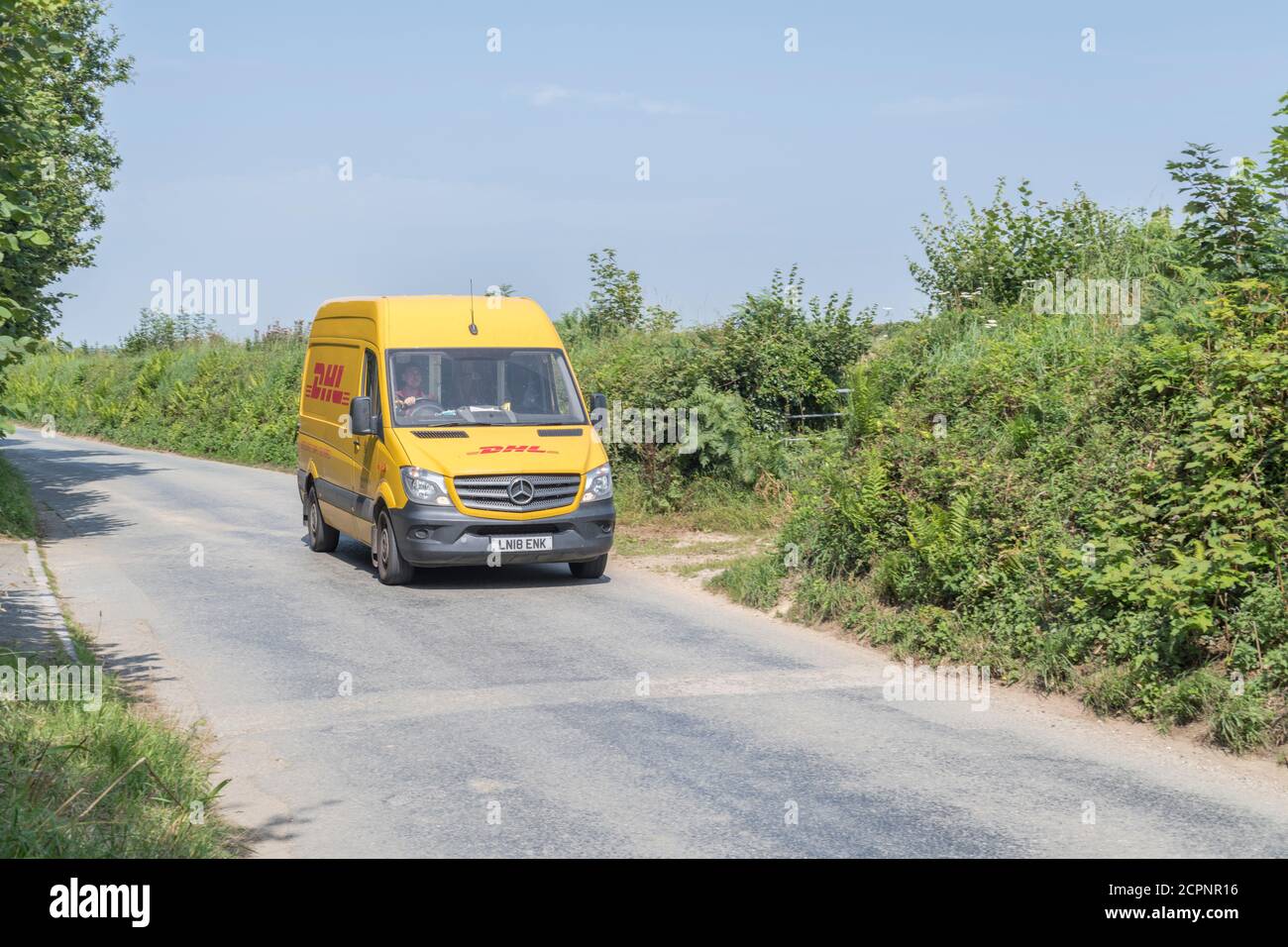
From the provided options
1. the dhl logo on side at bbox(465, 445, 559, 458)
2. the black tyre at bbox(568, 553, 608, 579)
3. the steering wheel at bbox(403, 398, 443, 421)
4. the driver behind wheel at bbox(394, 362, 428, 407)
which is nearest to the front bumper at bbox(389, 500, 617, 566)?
the black tyre at bbox(568, 553, 608, 579)

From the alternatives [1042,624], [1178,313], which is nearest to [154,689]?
[1042,624]

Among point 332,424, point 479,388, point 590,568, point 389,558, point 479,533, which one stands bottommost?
point 590,568

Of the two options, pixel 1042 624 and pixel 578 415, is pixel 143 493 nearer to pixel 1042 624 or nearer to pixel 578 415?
pixel 578 415

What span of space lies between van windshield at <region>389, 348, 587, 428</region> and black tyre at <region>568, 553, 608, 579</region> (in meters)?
1.54

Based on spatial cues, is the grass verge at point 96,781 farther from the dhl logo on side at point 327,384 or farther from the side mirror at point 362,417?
the dhl logo on side at point 327,384

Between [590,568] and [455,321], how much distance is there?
122 inches

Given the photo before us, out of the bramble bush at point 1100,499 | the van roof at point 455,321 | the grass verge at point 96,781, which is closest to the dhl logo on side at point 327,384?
the van roof at point 455,321

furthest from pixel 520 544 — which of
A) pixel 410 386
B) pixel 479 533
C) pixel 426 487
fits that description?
pixel 410 386

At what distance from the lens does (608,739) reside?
25.8ft

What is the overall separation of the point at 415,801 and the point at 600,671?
3263 millimetres

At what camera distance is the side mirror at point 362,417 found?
13789 millimetres

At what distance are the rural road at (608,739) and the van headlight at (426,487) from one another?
975 mm

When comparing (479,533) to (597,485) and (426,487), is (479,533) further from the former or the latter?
(597,485)

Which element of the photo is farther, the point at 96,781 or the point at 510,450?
the point at 510,450
